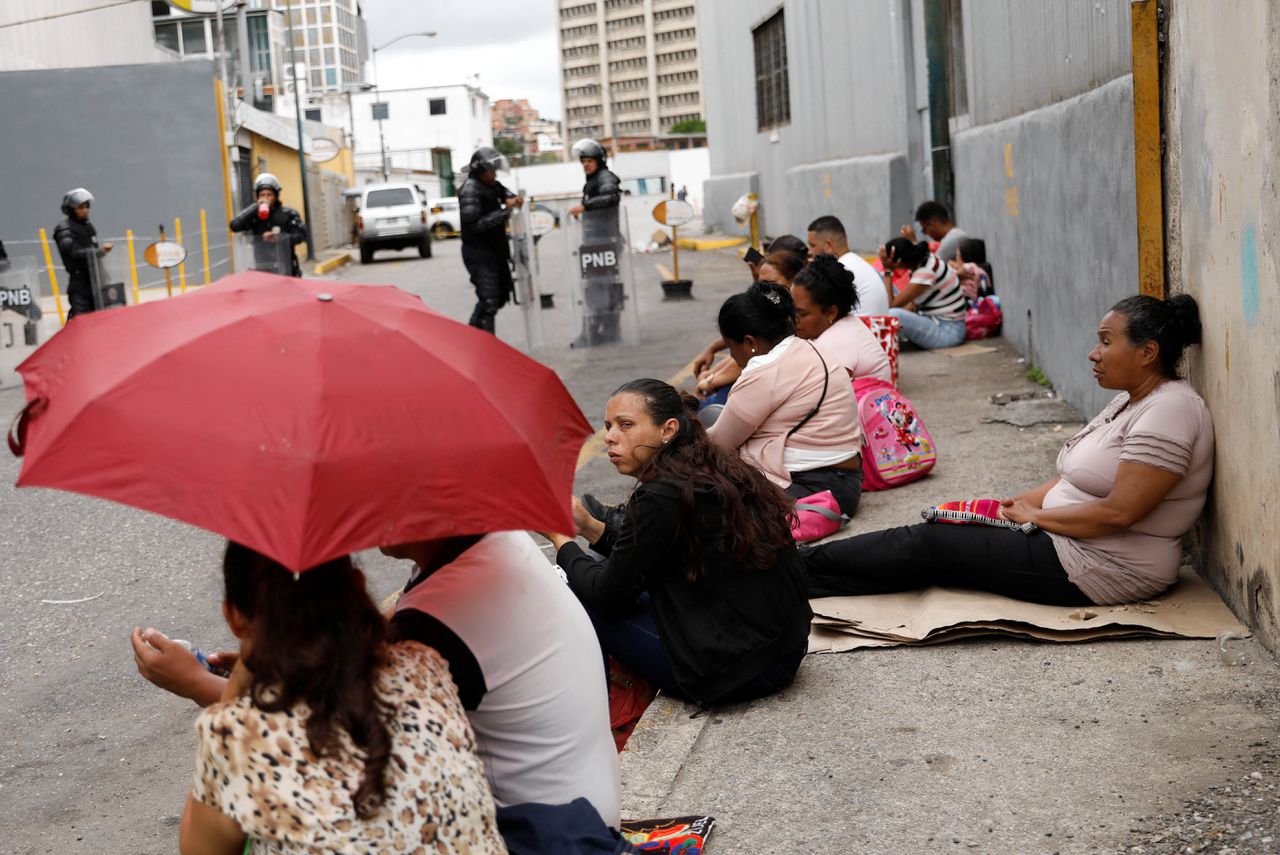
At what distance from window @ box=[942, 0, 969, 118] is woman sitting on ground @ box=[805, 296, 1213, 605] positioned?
355 inches

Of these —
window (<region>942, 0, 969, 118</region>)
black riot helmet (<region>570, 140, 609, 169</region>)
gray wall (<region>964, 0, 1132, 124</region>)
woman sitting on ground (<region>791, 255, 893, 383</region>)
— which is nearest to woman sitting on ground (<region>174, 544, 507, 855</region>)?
woman sitting on ground (<region>791, 255, 893, 383</region>)

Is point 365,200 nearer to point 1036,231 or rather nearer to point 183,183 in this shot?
point 183,183

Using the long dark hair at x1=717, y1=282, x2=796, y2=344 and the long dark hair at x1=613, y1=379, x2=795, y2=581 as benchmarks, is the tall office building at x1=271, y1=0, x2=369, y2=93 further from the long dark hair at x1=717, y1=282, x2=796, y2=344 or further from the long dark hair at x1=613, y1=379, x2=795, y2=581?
the long dark hair at x1=613, y1=379, x2=795, y2=581

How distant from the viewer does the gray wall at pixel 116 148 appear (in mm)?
28688

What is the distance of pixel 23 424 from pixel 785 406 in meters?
4.01

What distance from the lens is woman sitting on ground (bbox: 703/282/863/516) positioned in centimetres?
607

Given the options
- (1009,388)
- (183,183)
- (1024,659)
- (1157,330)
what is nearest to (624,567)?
(1024,659)

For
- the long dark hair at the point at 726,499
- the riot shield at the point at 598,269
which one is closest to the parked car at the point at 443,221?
the riot shield at the point at 598,269

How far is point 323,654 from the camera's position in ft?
Result: 6.93

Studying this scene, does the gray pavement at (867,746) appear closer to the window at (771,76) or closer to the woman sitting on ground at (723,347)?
the woman sitting on ground at (723,347)

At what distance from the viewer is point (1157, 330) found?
4.66 m

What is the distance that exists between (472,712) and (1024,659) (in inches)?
99.4

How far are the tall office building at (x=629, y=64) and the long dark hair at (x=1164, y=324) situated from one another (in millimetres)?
159515

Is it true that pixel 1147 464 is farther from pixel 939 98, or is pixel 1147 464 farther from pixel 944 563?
pixel 939 98
